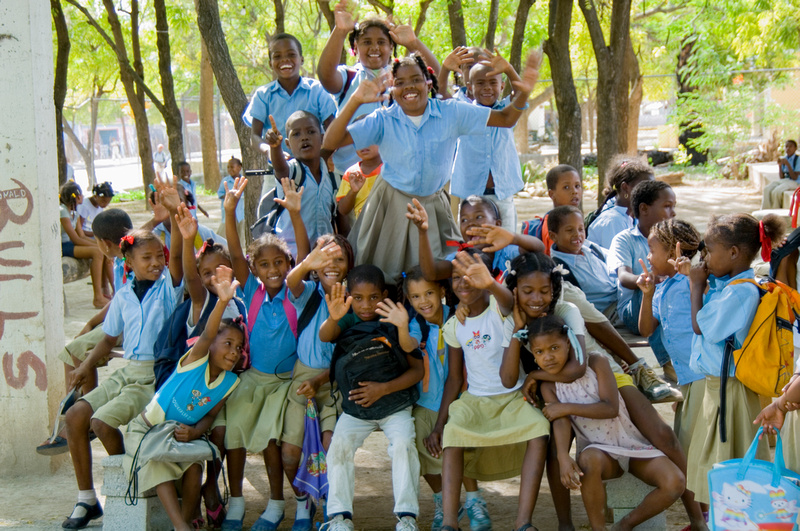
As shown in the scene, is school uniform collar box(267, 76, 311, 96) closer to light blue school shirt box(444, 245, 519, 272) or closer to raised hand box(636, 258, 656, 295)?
light blue school shirt box(444, 245, 519, 272)

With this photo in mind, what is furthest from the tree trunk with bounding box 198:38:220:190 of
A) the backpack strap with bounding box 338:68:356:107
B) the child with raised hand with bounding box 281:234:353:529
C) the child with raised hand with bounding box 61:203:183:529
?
the child with raised hand with bounding box 281:234:353:529

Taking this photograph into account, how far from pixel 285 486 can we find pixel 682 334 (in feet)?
7.37

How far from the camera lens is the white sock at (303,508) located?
3709 millimetres

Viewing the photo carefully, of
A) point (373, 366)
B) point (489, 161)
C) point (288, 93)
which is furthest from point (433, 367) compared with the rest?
point (288, 93)

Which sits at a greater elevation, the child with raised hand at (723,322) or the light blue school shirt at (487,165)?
the light blue school shirt at (487,165)

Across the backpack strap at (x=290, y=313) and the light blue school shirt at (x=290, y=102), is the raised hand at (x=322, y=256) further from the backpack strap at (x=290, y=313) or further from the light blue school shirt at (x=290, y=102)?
the light blue school shirt at (x=290, y=102)

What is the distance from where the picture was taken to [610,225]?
482 cm

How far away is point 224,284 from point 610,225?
2418 mm

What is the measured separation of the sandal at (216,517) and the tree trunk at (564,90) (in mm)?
6338

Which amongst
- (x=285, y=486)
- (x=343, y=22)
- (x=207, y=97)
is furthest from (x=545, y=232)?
(x=207, y=97)

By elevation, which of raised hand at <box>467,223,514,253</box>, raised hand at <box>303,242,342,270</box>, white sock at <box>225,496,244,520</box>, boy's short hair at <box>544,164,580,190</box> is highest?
boy's short hair at <box>544,164,580,190</box>

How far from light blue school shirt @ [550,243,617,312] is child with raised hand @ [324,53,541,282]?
2.12 ft

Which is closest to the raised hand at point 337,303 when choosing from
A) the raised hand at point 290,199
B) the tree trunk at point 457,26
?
the raised hand at point 290,199

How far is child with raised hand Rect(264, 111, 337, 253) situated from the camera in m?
4.32
